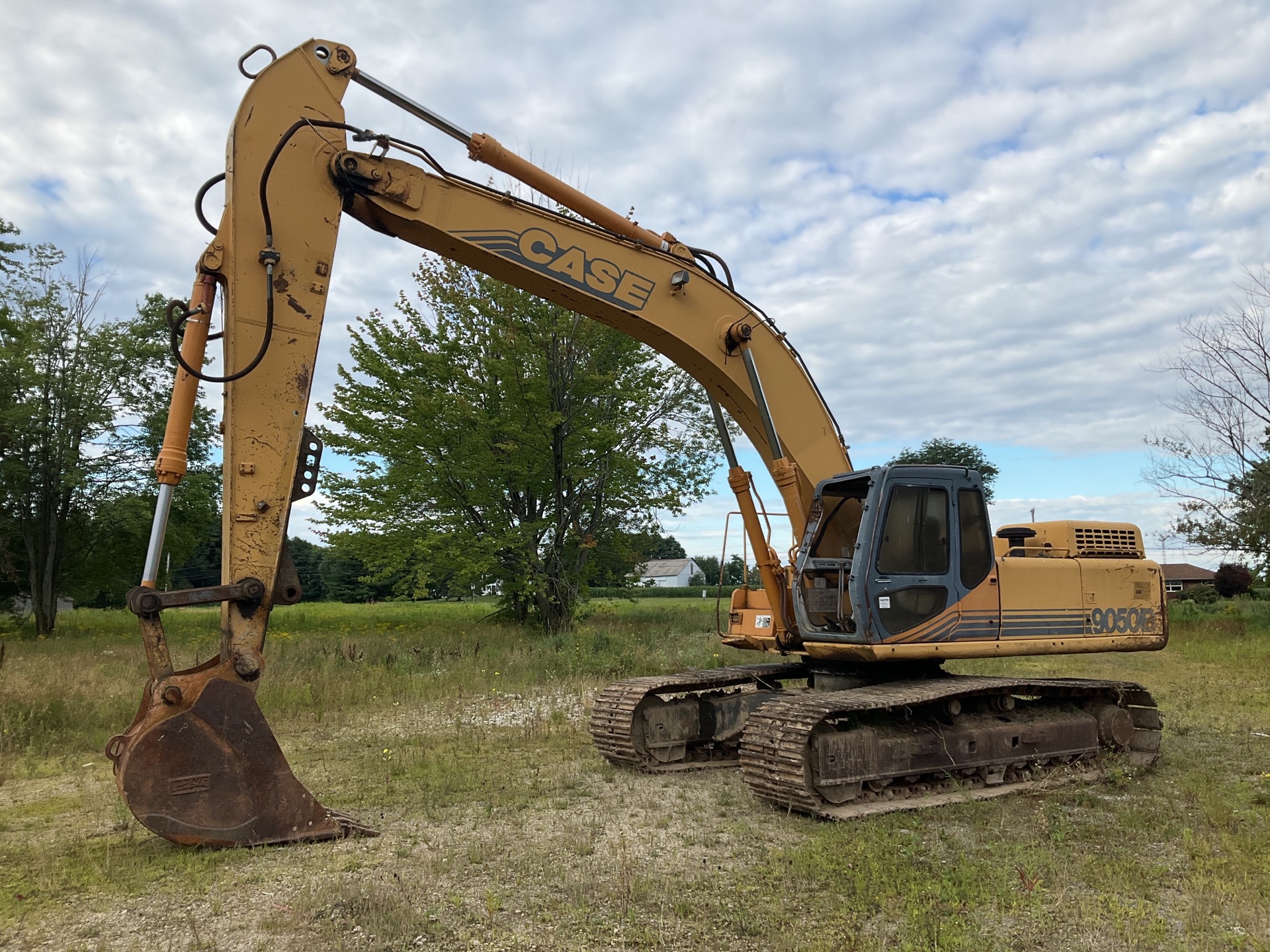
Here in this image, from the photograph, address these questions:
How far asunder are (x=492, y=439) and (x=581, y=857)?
14.0m

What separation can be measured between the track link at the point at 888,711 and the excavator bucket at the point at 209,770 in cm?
304

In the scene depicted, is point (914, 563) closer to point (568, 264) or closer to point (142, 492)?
point (568, 264)

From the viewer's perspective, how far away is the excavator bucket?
5.00 meters

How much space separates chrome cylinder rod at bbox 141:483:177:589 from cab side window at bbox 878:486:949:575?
4997mm

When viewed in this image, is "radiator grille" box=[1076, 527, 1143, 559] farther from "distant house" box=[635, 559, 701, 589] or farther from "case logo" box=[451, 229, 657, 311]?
"distant house" box=[635, 559, 701, 589]

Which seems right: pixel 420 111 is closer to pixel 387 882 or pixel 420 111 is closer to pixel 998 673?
pixel 387 882

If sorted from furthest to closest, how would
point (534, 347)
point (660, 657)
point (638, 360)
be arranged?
point (638, 360) < point (534, 347) < point (660, 657)

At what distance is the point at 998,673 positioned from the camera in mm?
13219

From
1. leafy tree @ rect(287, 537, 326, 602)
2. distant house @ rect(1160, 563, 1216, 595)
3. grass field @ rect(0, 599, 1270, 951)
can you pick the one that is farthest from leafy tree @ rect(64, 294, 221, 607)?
distant house @ rect(1160, 563, 1216, 595)

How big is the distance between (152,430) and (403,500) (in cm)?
676

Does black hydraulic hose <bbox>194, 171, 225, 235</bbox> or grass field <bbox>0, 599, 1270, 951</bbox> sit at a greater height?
black hydraulic hose <bbox>194, 171, 225, 235</bbox>

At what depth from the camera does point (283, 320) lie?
5.85 meters

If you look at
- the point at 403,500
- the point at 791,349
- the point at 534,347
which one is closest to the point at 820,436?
the point at 791,349

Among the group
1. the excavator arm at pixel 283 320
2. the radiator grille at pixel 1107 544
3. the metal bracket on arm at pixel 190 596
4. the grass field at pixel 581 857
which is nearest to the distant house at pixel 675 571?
the radiator grille at pixel 1107 544
